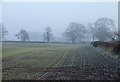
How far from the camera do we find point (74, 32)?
8800 centimetres

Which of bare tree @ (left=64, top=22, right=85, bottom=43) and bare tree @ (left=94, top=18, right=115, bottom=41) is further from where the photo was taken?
bare tree @ (left=64, top=22, right=85, bottom=43)

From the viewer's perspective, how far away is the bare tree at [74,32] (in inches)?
3440

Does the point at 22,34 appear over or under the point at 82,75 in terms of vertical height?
over

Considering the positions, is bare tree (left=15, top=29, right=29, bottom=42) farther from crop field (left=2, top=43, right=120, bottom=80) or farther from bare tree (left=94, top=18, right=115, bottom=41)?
crop field (left=2, top=43, right=120, bottom=80)

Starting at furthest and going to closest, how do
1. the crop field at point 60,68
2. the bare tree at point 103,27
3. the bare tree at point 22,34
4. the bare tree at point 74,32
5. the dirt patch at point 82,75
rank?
the bare tree at point 22,34
the bare tree at point 74,32
the bare tree at point 103,27
the crop field at point 60,68
the dirt patch at point 82,75

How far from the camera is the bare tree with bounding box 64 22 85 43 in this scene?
87.4 meters

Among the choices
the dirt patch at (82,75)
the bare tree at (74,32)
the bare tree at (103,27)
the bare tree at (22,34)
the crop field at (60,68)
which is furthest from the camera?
the bare tree at (22,34)

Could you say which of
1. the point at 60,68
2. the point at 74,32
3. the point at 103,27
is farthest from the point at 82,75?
the point at 74,32

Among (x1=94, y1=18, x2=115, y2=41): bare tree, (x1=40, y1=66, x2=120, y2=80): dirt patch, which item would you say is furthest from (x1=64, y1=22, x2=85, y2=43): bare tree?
(x1=40, y1=66, x2=120, y2=80): dirt patch

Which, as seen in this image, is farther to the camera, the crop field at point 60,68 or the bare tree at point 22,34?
the bare tree at point 22,34

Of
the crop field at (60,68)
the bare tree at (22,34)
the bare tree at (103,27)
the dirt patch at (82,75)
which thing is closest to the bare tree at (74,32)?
the bare tree at (103,27)

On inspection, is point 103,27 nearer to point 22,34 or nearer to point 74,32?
point 74,32

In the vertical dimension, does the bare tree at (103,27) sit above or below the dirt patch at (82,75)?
above

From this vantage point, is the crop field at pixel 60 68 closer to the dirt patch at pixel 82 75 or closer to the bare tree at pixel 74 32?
the dirt patch at pixel 82 75
